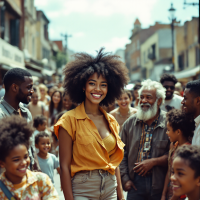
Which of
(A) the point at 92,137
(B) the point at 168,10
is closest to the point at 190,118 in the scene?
(A) the point at 92,137

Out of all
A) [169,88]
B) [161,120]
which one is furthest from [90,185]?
[169,88]

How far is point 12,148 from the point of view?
9.09 ft

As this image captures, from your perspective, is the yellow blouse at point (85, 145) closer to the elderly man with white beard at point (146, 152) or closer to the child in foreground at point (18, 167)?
the child in foreground at point (18, 167)

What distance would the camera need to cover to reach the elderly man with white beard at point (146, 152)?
4.27m

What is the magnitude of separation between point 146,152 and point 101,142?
3.87 ft

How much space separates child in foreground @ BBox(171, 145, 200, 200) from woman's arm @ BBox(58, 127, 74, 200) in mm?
1135

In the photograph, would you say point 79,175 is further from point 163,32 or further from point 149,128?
point 163,32

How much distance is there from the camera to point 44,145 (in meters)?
5.98

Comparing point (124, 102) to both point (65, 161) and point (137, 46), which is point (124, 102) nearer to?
point (65, 161)

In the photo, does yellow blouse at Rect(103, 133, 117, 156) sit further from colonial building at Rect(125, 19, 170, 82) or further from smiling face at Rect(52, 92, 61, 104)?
colonial building at Rect(125, 19, 170, 82)

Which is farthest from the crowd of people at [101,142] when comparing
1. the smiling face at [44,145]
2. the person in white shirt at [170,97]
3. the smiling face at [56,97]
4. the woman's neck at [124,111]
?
the smiling face at [56,97]

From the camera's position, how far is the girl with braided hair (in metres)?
3.33

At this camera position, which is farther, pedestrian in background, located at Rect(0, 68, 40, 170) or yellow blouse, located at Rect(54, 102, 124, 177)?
pedestrian in background, located at Rect(0, 68, 40, 170)

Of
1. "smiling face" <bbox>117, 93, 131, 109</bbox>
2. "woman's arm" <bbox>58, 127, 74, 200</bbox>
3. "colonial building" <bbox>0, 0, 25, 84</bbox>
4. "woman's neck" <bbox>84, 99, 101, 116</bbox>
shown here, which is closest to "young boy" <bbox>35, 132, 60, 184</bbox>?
"smiling face" <bbox>117, 93, 131, 109</bbox>
